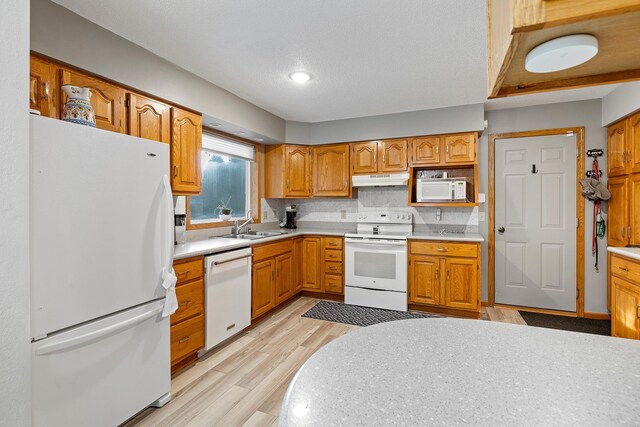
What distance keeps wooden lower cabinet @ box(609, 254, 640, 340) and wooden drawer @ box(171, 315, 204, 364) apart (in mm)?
3212

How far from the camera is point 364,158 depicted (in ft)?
13.6

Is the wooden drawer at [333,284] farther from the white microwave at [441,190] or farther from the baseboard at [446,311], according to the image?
the white microwave at [441,190]

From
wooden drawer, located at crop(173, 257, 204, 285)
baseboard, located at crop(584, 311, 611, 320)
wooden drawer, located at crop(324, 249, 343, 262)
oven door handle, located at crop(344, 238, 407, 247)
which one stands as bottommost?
baseboard, located at crop(584, 311, 611, 320)

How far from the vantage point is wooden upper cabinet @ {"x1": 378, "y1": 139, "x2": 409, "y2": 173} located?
156 inches

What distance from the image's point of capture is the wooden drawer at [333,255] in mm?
4084

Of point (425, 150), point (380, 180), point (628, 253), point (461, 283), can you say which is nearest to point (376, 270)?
point (461, 283)

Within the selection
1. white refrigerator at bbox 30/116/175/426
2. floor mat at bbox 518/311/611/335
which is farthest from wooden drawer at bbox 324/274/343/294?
white refrigerator at bbox 30/116/175/426

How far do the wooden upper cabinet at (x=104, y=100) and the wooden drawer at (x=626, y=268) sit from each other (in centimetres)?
383

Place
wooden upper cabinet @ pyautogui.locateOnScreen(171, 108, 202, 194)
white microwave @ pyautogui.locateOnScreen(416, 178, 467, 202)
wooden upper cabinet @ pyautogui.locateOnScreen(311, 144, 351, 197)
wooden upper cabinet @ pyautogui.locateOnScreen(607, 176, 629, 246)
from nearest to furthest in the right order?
wooden upper cabinet @ pyautogui.locateOnScreen(171, 108, 202, 194), wooden upper cabinet @ pyautogui.locateOnScreen(607, 176, 629, 246), white microwave @ pyautogui.locateOnScreen(416, 178, 467, 202), wooden upper cabinet @ pyautogui.locateOnScreen(311, 144, 351, 197)

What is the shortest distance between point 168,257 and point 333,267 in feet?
7.99

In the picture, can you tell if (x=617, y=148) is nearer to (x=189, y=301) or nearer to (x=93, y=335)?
(x=189, y=301)

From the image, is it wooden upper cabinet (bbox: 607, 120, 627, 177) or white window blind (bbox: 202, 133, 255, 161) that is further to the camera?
white window blind (bbox: 202, 133, 255, 161)

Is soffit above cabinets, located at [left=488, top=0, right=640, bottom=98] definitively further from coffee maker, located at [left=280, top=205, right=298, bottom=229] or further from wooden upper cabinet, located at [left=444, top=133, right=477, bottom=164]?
coffee maker, located at [left=280, top=205, right=298, bottom=229]

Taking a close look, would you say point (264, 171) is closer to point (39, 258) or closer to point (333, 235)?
point (333, 235)
